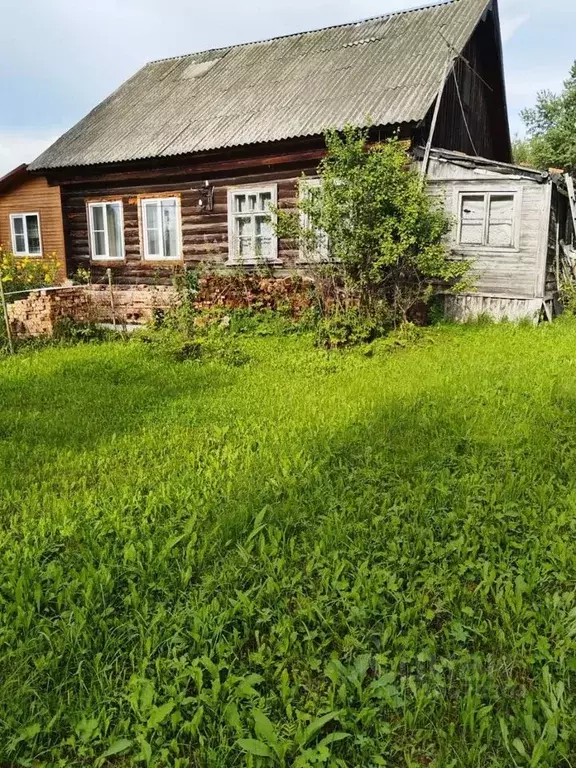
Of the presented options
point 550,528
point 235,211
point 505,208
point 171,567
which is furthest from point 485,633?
point 235,211

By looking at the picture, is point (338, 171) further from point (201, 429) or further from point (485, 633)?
point (485, 633)

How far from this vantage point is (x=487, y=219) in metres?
10.8

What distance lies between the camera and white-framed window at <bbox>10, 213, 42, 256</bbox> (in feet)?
55.0

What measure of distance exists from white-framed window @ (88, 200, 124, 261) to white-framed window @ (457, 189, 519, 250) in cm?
844

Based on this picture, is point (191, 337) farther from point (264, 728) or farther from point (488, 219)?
point (264, 728)

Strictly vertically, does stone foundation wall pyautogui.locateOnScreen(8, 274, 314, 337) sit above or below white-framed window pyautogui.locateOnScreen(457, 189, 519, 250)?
below

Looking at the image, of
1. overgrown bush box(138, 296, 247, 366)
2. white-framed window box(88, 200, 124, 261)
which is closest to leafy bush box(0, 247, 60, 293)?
white-framed window box(88, 200, 124, 261)

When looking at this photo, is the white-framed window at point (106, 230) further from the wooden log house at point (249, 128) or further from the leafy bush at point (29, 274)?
the leafy bush at point (29, 274)

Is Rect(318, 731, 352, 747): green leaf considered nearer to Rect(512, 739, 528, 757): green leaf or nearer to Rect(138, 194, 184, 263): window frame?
Rect(512, 739, 528, 757): green leaf

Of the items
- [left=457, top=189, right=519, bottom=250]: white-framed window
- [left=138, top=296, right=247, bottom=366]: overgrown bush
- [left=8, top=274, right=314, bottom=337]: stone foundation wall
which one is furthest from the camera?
[left=457, top=189, right=519, bottom=250]: white-framed window

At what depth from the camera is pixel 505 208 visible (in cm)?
1067

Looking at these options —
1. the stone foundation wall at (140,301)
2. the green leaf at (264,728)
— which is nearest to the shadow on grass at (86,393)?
the stone foundation wall at (140,301)

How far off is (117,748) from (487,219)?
10.8 meters

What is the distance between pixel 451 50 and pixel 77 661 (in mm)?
12891
